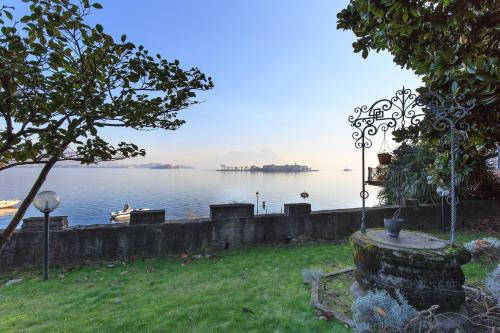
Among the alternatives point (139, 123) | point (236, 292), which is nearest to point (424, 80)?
point (139, 123)

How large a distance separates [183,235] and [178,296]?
2.60m

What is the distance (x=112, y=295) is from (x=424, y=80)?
17.5ft

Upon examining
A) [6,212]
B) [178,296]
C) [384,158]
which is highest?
[384,158]

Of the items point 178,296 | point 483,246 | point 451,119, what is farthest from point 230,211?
point 483,246

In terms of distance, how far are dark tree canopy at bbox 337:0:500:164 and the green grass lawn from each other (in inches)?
105

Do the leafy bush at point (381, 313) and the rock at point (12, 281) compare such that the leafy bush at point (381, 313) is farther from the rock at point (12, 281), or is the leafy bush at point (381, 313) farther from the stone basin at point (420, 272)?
the rock at point (12, 281)

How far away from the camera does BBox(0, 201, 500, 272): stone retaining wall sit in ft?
18.7

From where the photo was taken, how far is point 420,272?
324 cm

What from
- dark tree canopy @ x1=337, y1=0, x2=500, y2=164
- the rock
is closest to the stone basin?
dark tree canopy @ x1=337, y1=0, x2=500, y2=164

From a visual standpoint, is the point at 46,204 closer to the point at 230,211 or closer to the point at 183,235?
the point at 183,235

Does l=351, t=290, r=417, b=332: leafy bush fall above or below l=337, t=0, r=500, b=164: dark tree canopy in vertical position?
below

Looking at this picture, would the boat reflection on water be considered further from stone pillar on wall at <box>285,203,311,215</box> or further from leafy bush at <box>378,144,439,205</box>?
leafy bush at <box>378,144,439,205</box>

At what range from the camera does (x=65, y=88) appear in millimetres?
1701

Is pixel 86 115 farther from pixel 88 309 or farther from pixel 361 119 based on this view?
pixel 361 119
